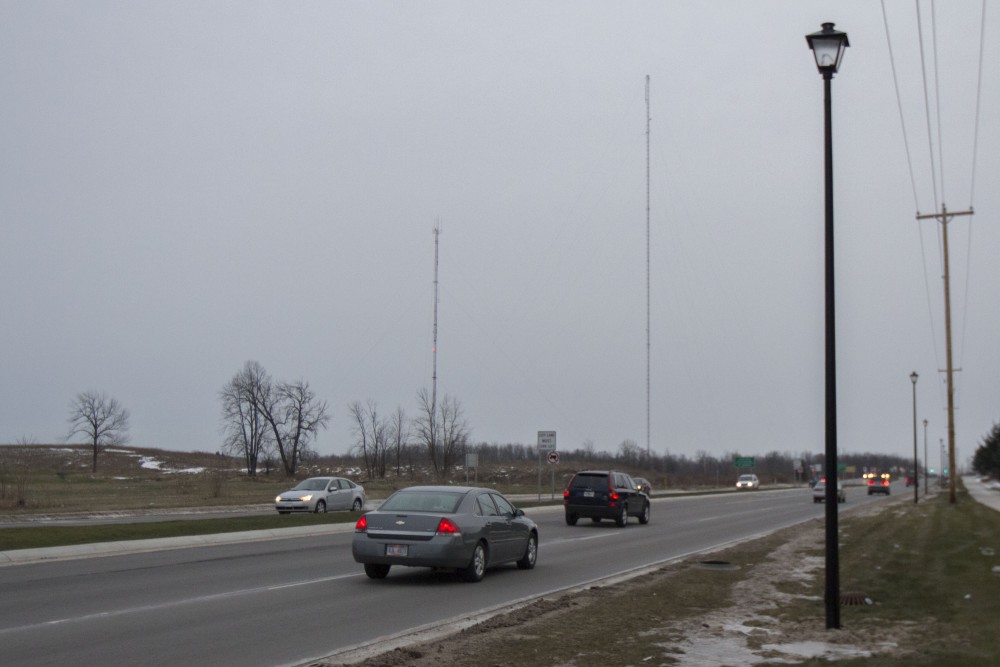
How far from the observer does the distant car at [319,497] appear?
34.8 meters

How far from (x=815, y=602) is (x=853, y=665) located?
486cm

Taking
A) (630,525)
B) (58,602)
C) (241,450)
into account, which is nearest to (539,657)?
(58,602)

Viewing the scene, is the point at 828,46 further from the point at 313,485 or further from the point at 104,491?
the point at 104,491

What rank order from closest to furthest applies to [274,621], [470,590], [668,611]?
[274,621]
[668,611]
[470,590]

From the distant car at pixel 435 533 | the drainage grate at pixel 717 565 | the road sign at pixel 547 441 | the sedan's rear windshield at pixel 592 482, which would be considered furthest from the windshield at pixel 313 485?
the distant car at pixel 435 533

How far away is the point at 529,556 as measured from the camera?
59.0 ft

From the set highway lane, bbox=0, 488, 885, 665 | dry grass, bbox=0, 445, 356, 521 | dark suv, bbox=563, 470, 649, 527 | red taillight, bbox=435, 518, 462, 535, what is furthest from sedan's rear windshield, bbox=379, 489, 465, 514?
dry grass, bbox=0, 445, 356, 521

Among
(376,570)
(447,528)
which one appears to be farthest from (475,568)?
(376,570)

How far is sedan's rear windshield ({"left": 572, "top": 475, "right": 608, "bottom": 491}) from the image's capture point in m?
31.8

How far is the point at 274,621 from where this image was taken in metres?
11.4

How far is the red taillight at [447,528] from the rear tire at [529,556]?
3.05 meters

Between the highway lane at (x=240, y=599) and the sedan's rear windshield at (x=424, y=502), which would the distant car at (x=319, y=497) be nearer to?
the highway lane at (x=240, y=599)

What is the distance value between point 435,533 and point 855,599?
6.03 meters

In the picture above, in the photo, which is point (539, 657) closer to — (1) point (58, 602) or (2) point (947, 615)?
(2) point (947, 615)
